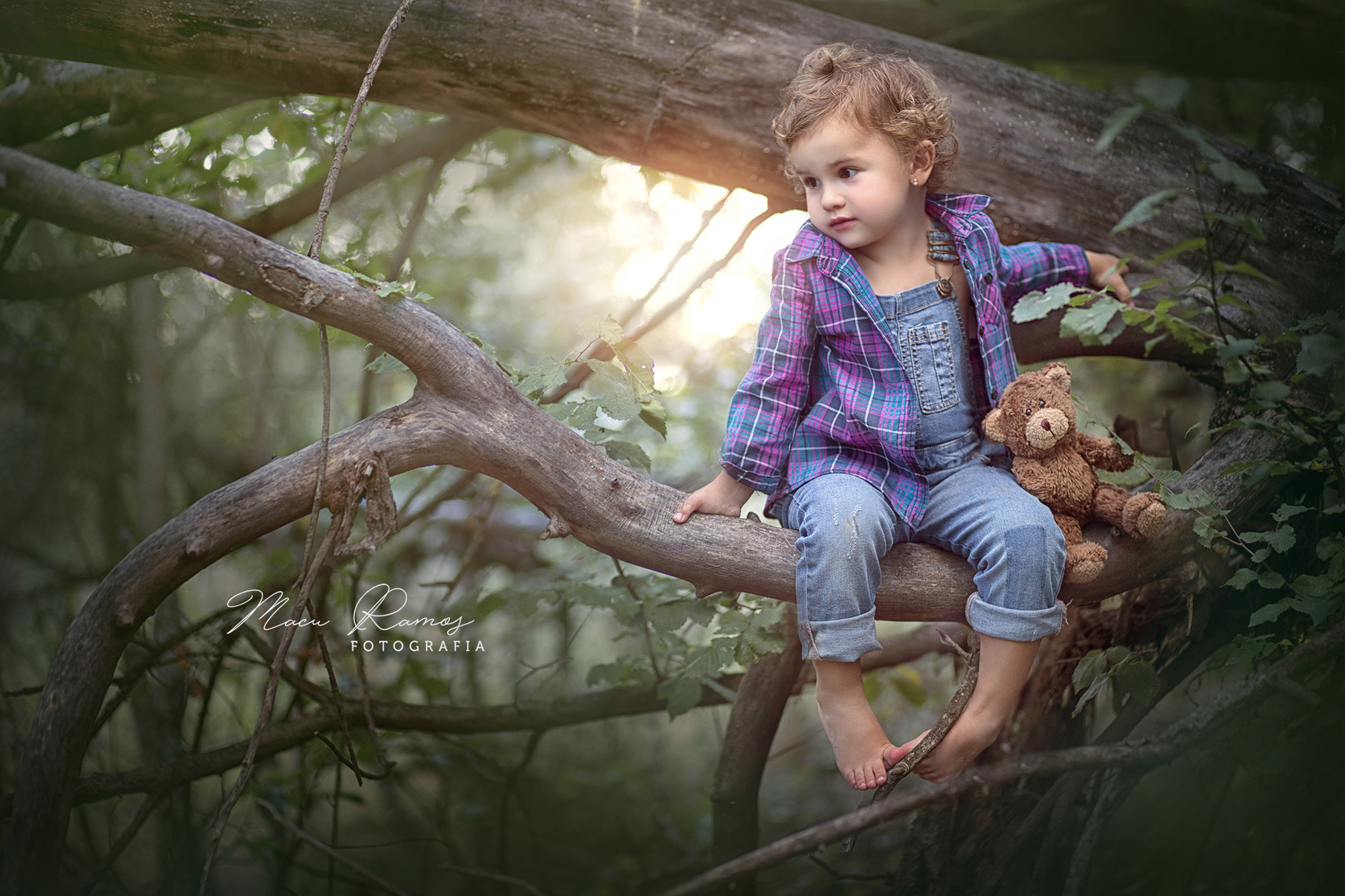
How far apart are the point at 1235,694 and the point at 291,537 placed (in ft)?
12.1

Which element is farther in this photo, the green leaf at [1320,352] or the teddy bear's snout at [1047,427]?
the teddy bear's snout at [1047,427]

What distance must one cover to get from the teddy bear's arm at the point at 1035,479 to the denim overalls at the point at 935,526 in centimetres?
2

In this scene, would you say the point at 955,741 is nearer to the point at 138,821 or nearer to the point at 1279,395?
the point at 1279,395

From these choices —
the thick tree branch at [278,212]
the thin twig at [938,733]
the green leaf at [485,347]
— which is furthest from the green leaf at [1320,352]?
the thick tree branch at [278,212]

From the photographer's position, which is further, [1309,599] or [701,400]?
[701,400]

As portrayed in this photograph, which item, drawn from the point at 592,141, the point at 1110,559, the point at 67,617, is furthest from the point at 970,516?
the point at 67,617

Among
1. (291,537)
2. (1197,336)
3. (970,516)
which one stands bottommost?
(970,516)

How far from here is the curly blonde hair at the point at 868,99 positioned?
1616mm

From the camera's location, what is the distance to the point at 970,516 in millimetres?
1623

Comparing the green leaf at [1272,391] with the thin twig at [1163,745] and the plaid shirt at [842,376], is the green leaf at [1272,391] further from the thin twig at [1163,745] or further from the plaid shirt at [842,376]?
the thin twig at [1163,745]

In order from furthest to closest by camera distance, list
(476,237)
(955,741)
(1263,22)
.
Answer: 1. (476,237)
2. (1263,22)
3. (955,741)

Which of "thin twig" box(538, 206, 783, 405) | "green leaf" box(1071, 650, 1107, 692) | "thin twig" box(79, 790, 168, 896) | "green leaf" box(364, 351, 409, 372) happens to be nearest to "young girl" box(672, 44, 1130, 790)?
"green leaf" box(1071, 650, 1107, 692)

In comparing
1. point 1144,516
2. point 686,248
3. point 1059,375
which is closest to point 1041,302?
point 1059,375

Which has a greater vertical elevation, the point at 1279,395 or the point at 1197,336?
the point at 1197,336
